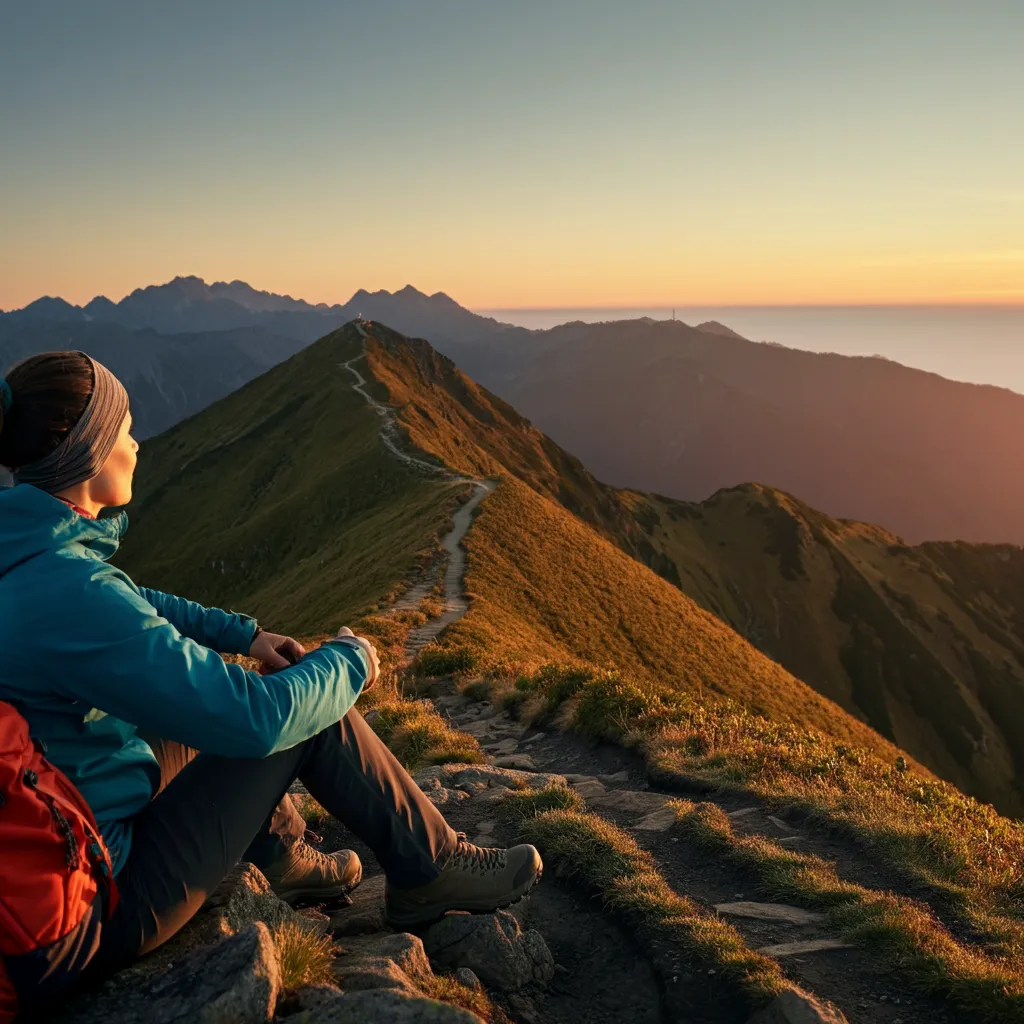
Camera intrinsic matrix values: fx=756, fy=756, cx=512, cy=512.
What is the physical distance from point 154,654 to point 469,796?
→ 5.41 metres

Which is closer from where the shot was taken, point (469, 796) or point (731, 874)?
point (731, 874)

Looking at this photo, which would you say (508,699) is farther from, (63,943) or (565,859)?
(63,943)

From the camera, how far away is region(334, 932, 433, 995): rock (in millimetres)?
3590

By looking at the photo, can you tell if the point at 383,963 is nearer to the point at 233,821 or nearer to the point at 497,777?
the point at 233,821

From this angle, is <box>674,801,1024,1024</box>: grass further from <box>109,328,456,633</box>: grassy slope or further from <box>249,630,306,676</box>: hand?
<box>109,328,456,633</box>: grassy slope

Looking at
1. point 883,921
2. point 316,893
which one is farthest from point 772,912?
point 316,893

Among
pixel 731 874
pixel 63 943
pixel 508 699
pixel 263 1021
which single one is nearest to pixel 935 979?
pixel 731 874

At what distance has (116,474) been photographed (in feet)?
11.3

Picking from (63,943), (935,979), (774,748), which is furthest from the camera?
(774,748)

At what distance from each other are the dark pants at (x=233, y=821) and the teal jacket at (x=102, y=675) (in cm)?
18

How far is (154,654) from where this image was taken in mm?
2906

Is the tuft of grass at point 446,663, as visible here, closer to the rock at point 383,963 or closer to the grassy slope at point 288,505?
the grassy slope at point 288,505

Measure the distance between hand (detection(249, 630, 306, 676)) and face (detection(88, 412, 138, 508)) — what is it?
1338mm

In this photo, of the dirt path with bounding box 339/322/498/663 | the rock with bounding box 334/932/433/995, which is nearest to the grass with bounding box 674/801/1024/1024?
the rock with bounding box 334/932/433/995
